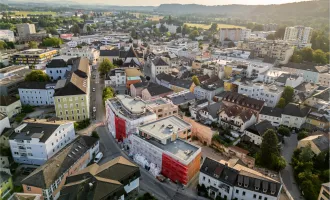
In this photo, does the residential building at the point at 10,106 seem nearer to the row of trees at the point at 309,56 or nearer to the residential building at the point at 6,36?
the residential building at the point at 6,36

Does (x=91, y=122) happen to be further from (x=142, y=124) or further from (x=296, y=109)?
(x=296, y=109)

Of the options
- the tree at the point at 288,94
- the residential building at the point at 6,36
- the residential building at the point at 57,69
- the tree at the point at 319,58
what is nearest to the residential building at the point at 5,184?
the residential building at the point at 57,69

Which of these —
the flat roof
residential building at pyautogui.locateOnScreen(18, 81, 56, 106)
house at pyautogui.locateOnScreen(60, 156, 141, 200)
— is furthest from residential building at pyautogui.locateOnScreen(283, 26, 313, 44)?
house at pyautogui.locateOnScreen(60, 156, 141, 200)

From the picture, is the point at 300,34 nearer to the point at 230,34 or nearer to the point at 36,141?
the point at 230,34

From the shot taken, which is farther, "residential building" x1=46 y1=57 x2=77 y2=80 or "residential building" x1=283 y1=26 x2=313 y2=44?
"residential building" x1=283 y1=26 x2=313 y2=44

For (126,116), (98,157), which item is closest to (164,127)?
(126,116)

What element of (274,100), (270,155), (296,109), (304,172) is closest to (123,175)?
(270,155)

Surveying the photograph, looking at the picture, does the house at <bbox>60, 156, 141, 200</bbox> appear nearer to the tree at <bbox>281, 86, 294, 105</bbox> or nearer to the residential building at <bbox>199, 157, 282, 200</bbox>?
the residential building at <bbox>199, 157, 282, 200</bbox>
